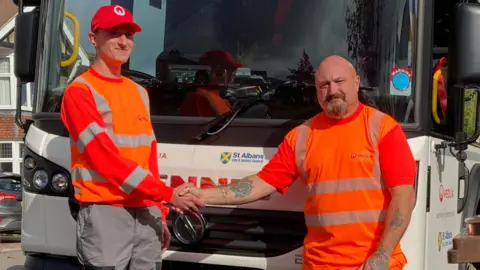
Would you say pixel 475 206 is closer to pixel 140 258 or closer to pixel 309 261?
pixel 309 261

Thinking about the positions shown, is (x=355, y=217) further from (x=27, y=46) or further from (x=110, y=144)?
(x=27, y=46)

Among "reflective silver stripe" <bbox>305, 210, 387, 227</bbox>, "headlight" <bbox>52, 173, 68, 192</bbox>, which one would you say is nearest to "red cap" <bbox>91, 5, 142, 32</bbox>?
"headlight" <bbox>52, 173, 68, 192</bbox>

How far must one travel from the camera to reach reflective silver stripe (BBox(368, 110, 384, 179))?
344 cm

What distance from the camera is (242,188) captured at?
3.84 m

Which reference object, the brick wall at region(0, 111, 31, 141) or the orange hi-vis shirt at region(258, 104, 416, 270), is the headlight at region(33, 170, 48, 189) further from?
the brick wall at region(0, 111, 31, 141)

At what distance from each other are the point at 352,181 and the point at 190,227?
1.14 meters

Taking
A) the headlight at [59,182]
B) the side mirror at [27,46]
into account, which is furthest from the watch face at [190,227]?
the side mirror at [27,46]

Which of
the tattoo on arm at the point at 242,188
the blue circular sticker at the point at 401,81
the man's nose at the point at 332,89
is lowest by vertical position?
the tattoo on arm at the point at 242,188

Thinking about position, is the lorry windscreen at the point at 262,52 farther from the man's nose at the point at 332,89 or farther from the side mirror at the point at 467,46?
the man's nose at the point at 332,89

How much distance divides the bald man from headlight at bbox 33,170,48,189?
166 centimetres

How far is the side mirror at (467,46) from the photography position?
3812 mm

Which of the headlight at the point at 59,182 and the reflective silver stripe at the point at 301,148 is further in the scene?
the headlight at the point at 59,182

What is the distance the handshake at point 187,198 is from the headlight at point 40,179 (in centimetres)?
105

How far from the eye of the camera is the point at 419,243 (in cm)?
394
